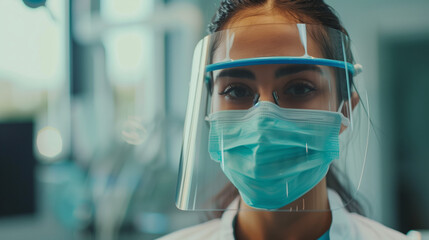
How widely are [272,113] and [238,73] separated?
9 centimetres

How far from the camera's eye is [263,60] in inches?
24.6

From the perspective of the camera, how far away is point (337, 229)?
737 mm

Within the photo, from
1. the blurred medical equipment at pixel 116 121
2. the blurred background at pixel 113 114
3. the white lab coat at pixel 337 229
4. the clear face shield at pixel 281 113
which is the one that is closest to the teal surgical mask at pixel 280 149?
the clear face shield at pixel 281 113

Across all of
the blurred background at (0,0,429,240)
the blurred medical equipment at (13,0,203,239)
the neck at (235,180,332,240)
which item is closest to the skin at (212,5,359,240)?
the neck at (235,180,332,240)

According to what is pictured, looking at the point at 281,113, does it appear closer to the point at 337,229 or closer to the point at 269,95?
the point at 269,95

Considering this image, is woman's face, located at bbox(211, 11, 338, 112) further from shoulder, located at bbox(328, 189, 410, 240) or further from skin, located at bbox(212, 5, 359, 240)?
shoulder, located at bbox(328, 189, 410, 240)

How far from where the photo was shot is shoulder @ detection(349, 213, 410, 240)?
0.78 meters

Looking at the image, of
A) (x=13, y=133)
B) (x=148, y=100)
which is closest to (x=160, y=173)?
(x=148, y=100)

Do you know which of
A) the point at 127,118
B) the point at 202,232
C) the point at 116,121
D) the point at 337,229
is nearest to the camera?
the point at 337,229

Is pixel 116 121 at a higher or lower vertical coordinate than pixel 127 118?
lower

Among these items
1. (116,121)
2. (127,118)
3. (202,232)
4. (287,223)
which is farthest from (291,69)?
Result: (116,121)

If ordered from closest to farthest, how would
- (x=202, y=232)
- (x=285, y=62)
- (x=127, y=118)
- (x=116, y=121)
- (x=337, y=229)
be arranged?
(x=285, y=62)
(x=337, y=229)
(x=202, y=232)
(x=127, y=118)
(x=116, y=121)

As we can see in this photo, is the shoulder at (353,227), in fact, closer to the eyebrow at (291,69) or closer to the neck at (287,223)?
the neck at (287,223)

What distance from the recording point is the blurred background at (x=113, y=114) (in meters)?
1.62
